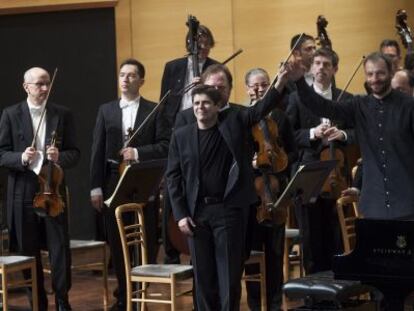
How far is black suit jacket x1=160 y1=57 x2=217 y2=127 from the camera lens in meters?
6.46

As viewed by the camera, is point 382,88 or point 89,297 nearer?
point 382,88

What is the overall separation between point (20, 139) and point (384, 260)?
2543 mm

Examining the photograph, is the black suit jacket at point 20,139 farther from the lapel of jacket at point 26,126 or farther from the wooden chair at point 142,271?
the wooden chair at point 142,271

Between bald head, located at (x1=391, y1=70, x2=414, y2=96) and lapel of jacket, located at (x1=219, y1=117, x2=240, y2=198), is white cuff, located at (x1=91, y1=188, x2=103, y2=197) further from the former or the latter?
bald head, located at (x1=391, y1=70, x2=414, y2=96)

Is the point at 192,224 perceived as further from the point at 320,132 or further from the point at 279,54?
the point at 279,54

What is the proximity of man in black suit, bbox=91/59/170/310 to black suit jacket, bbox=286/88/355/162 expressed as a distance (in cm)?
77

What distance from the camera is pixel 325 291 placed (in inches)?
172

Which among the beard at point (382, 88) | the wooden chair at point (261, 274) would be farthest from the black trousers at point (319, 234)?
the beard at point (382, 88)

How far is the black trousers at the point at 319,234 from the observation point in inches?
229

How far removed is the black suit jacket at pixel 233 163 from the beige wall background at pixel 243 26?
10.2 feet

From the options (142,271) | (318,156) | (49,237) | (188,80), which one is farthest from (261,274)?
(188,80)

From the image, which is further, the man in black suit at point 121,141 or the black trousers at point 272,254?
the man in black suit at point 121,141

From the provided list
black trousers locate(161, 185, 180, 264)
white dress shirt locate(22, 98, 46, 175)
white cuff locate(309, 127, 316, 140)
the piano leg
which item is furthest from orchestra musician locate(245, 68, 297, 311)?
the piano leg

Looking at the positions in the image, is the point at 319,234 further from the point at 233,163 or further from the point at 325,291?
the point at 325,291
